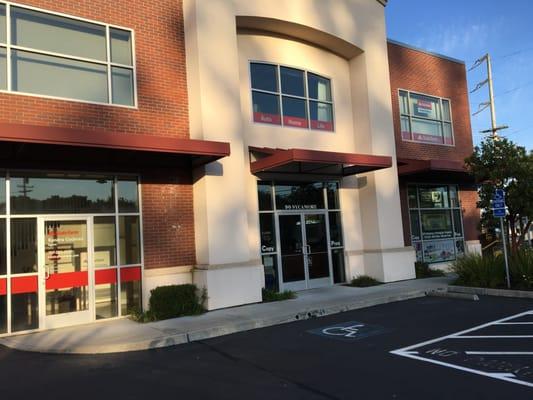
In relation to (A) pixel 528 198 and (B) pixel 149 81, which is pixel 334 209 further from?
(B) pixel 149 81

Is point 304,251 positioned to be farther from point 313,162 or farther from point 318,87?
point 318,87

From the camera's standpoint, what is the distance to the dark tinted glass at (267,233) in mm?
13195

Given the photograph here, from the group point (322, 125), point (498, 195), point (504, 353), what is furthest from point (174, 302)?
point (498, 195)

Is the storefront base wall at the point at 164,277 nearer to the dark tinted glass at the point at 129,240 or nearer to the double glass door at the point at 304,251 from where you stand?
the dark tinted glass at the point at 129,240

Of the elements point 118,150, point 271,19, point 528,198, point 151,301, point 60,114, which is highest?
point 271,19

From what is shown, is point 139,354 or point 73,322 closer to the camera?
point 139,354

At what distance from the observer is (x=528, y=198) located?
13.5 m

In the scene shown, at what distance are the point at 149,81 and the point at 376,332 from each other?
24.6 feet

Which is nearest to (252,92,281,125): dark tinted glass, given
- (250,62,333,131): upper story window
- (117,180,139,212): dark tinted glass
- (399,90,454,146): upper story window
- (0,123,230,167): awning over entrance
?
(250,62,333,131): upper story window

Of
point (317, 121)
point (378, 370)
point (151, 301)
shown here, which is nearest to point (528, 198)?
point (317, 121)

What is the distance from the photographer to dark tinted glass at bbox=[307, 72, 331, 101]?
14.8m

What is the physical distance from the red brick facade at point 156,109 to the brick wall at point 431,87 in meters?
8.60

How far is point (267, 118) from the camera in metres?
13.6

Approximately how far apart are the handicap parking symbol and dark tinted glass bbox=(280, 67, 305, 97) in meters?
7.41
